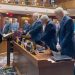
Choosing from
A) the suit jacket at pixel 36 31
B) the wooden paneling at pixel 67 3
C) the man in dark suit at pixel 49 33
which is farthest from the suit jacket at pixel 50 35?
the wooden paneling at pixel 67 3

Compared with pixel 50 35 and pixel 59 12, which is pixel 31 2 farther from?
pixel 59 12

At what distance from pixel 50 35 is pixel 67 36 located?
1.10 metres

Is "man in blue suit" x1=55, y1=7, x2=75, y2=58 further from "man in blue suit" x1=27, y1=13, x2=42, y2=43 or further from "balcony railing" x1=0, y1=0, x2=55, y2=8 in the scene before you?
"balcony railing" x1=0, y1=0, x2=55, y2=8

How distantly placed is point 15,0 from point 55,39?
12.9 meters

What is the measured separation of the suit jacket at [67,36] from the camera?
388 centimetres

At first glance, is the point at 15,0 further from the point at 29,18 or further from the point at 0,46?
the point at 0,46

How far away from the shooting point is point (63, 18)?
3.99m

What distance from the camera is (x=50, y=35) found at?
494cm

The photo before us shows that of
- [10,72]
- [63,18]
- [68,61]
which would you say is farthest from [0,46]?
[68,61]

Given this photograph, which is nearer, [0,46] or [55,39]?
[55,39]

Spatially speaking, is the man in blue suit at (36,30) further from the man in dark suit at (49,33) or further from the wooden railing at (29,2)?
the wooden railing at (29,2)

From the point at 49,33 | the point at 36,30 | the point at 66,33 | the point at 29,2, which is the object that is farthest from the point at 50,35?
the point at 29,2

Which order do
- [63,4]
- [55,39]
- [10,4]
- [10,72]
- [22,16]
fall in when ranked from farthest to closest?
1. [63,4]
2. [22,16]
3. [10,4]
4. [10,72]
5. [55,39]

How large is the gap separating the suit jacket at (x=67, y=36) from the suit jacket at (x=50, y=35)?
0.87 meters
